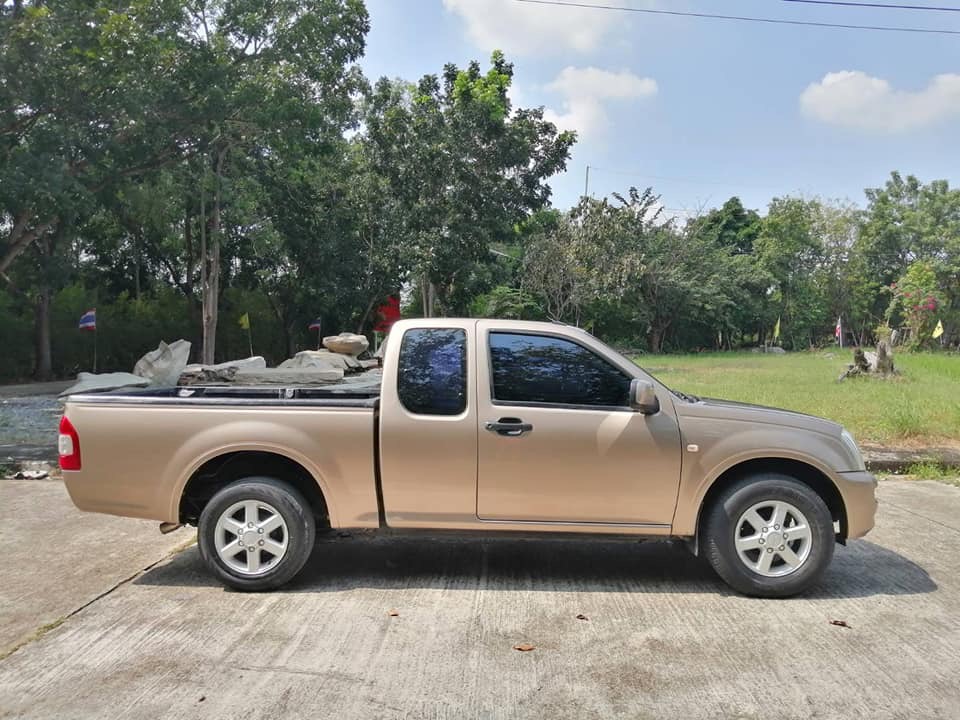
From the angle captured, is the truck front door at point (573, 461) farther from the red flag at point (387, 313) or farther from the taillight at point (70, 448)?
the red flag at point (387, 313)

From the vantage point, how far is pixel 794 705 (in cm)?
340

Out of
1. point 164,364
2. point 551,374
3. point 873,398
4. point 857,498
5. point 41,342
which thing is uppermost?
point 551,374

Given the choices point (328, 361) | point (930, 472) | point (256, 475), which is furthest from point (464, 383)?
point (328, 361)

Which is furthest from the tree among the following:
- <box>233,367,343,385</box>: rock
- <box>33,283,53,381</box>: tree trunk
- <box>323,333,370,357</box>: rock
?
<box>233,367,343,385</box>: rock

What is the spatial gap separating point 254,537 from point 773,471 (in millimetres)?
3299

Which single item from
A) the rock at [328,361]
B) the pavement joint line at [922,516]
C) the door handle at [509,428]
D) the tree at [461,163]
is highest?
the tree at [461,163]

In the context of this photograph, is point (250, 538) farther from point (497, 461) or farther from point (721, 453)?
point (721, 453)

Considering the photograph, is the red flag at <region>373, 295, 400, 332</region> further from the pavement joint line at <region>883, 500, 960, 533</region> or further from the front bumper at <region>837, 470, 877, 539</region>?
the front bumper at <region>837, 470, 877, 539</region>

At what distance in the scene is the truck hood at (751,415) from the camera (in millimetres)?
4730

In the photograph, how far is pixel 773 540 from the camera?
15.3ft

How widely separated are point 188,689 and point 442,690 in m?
1.18

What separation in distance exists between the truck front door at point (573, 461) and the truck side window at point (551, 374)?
0.04 meters

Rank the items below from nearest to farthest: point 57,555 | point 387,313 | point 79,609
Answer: point 79,609 < point 57,555 < point 387,313

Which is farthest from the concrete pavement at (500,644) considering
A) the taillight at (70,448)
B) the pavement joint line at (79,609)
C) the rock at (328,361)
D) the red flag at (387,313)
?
the red flag at (387,313)
